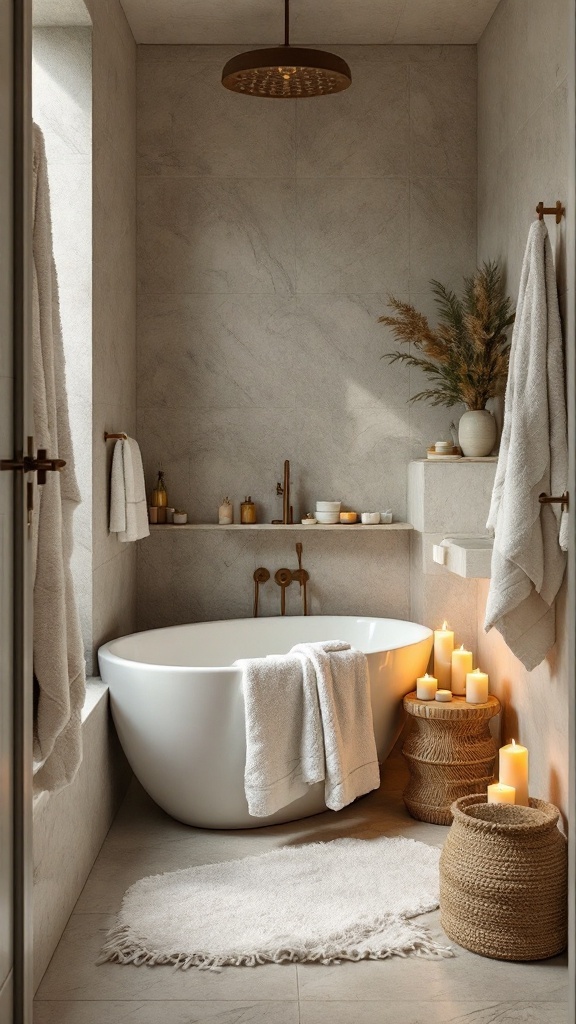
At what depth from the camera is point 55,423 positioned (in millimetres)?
2414

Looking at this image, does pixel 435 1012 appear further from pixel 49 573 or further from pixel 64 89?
pixel 64 89

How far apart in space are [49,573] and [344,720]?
163cm

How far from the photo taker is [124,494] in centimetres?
395

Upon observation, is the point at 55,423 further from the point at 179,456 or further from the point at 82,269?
the point at 179,456

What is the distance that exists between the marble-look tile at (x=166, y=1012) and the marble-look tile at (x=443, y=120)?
11.6 ft

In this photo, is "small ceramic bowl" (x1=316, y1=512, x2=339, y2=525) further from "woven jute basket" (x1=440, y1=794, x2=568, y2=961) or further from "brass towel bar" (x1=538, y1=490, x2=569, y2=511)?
"woven jute basket" (x1=440, y1=794, x2=568, y2=961)

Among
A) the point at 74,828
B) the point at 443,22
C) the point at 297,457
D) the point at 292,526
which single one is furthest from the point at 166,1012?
the point at 443,22

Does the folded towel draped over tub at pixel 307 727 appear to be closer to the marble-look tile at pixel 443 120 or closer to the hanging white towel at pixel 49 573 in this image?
the hanging white towel at pixel 49 573

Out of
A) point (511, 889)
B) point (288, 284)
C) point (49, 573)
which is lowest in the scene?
point (511, 889)

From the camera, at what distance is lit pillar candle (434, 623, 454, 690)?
161 inches

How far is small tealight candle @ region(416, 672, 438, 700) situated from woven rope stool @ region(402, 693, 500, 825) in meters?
0.06

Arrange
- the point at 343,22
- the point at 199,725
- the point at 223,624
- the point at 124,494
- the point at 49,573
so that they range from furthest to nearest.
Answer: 1. the point at 223,624
2. the point at 343,22
3. the point at 124,494
4. the point at 199,725
5. the point at 49,573

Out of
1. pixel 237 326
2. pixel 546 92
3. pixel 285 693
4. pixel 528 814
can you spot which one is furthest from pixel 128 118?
pixel 528 814

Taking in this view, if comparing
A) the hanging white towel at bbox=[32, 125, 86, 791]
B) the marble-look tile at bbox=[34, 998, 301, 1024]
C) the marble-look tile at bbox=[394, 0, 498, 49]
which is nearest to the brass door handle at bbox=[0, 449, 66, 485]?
the hanging white towel at bbox=[32, 125, 86, 791]
